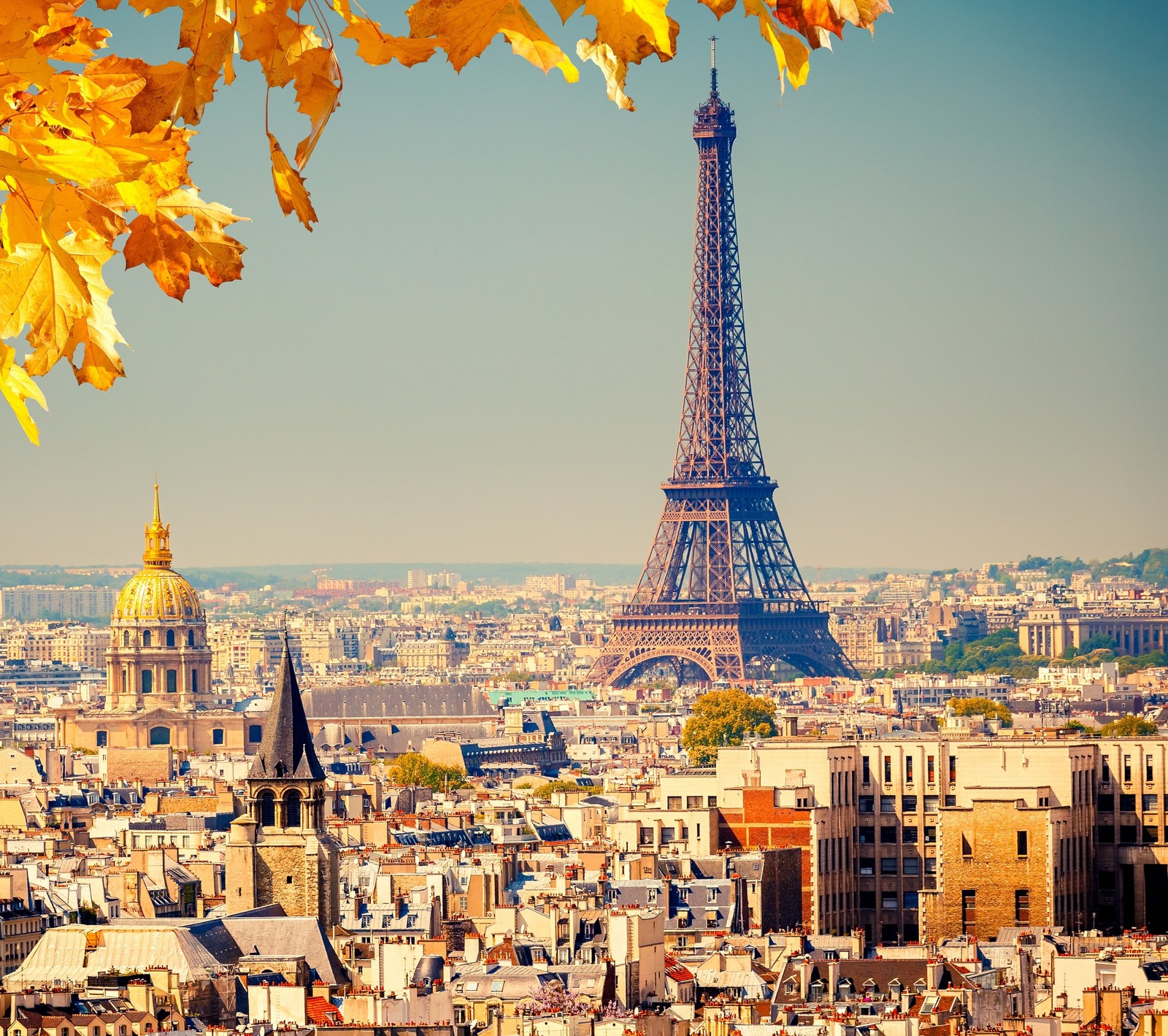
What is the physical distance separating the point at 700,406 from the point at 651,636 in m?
14.0

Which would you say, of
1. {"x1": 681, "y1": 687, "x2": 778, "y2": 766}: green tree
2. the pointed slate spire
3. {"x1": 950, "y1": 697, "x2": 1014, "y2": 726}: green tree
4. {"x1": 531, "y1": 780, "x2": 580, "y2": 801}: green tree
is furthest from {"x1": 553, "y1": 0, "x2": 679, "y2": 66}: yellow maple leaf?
{"x1": 681, "y1": 687, "x2": 778, "y2": 766}: green tree

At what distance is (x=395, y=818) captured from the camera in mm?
86438

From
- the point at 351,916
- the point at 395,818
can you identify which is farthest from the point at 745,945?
the point at 395,818

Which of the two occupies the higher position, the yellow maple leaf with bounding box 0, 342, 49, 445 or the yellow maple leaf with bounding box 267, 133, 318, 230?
the yellow maple leaf with bounding box 267, 133, 318, 230

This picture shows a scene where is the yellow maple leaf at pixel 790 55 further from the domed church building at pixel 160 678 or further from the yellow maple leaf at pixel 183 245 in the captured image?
the domed church building at pixel 160 678

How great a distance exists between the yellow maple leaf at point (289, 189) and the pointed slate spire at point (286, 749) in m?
55.2

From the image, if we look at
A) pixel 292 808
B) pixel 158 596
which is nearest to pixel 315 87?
pixel 292 808

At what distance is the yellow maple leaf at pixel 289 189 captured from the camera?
4.82 m

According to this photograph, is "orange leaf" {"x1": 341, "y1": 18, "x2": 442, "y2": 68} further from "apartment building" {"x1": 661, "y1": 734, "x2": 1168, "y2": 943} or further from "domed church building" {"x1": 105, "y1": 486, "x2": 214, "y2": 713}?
"domed church building" {"x1": 105, "y1": 486, "x2": 214, "y2": 713}

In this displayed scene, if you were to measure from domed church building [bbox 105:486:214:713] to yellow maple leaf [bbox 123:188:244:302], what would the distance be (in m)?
143

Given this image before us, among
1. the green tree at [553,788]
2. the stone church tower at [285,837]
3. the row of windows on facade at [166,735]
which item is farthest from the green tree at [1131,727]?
the row of windows on facade at [166,735]

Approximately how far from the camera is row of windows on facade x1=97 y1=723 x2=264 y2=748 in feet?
500

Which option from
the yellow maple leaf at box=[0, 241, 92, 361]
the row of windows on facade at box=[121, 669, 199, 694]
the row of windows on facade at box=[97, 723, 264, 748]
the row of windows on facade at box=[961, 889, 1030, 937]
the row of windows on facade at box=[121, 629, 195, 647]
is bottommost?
the row of windows on facade at box=[961, 889, 1030, 937]

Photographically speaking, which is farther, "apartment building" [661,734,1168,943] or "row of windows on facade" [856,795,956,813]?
"row of windows on facade" [856,795,956,813]
